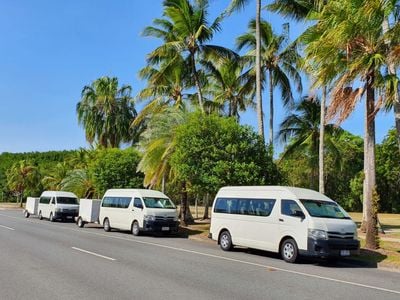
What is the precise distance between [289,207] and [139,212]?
9.97m

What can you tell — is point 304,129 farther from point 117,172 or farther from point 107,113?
point 107,113

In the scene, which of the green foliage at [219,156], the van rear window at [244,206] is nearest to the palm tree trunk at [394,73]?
the van rear window at [244,206]

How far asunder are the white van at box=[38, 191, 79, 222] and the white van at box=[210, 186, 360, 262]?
19401 mm

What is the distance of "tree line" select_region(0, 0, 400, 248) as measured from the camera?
15852 millimetres

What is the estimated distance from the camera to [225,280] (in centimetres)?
1054

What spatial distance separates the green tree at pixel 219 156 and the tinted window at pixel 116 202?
10.4 ft

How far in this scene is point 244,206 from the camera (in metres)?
17.1

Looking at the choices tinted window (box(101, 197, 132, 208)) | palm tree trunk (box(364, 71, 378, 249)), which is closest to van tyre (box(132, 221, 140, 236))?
tinted window (box(101, 197, 132, 208))

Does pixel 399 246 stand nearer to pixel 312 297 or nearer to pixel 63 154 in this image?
pixel 312 297

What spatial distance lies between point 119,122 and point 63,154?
83.0 feet

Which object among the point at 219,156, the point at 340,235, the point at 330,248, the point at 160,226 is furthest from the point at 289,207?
the point at 160,226

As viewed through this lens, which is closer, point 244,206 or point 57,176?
point 244,206

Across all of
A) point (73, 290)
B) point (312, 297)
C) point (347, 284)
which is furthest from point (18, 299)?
point (347, 284)

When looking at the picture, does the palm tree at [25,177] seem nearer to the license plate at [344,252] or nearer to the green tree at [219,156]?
the green tree at [219,156]
